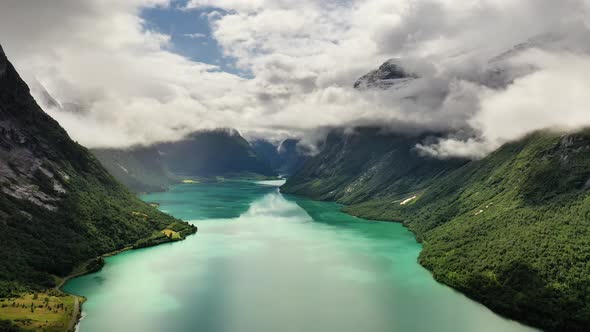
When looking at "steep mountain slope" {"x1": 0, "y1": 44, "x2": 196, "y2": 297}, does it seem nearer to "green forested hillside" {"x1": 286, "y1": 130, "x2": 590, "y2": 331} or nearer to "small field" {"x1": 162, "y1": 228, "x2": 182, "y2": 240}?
"small field" {"x1": 162, "y1": 228, "x2": 182, "y2": 240}

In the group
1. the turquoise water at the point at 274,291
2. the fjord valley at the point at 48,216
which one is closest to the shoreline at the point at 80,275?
the fjord valley at the point at 48,216

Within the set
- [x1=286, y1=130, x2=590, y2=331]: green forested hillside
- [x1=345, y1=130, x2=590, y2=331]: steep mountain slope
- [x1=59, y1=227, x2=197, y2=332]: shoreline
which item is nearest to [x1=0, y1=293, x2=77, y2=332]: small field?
[x1=59, y1=227, x2=197, y2=332]: shoreline

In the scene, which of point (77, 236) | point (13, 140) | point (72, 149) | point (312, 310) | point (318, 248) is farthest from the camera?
point (72, 149)

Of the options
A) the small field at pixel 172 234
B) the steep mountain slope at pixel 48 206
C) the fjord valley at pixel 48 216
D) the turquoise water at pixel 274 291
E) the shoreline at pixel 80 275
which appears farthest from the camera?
the small field at pixel 172 234

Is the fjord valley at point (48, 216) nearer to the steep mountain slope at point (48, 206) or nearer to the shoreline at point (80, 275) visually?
the steep mountain slope at point (48, 206)

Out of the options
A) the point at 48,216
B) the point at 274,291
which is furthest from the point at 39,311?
the point at 48,216

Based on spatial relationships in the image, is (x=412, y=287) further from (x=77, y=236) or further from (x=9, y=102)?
(x=9, y=102)

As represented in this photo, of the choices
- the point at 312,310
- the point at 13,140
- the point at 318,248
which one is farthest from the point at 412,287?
the point at 13,140
